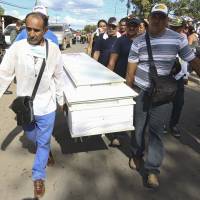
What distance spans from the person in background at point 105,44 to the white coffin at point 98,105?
1599mm

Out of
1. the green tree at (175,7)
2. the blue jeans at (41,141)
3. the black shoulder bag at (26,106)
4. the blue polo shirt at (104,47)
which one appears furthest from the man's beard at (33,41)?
the green tree at (175,7)

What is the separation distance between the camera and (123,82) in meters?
5.12

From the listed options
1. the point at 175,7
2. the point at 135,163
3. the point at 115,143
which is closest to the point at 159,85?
the point at 135,163

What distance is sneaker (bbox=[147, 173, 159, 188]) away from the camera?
4.46 metres

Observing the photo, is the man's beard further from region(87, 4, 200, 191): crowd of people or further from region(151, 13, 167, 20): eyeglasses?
region(151, 13, 167, 20): eyeglasses

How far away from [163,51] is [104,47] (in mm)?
2704

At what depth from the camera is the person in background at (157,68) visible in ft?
14.0

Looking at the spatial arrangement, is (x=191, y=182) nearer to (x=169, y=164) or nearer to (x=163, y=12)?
(x=169, y=164)

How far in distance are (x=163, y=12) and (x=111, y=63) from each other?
5.48 ft

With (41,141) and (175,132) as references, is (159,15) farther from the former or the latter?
(175,132)

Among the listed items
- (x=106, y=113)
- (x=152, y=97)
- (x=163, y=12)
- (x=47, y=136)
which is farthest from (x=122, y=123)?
(x=163, y=12)

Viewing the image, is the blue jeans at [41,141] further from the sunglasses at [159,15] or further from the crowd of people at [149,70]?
the sunglasses at [159,15]

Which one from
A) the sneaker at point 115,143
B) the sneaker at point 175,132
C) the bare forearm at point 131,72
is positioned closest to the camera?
the bare forearm at point 131,72

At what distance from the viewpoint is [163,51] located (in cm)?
426
